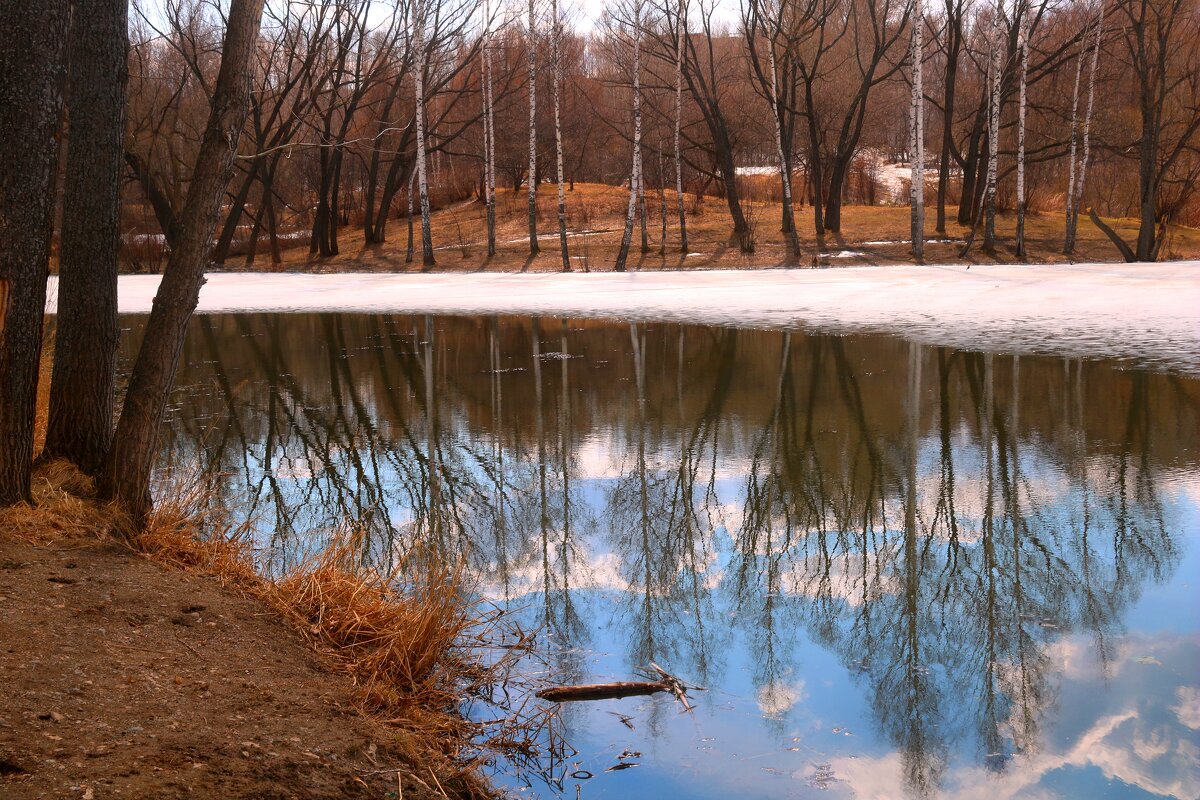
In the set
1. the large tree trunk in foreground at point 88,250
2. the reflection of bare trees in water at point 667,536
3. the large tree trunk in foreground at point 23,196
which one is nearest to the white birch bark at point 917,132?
the reflection of bare trees in water at point 667,536

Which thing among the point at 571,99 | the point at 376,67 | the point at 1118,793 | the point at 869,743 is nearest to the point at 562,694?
the point at 869,743

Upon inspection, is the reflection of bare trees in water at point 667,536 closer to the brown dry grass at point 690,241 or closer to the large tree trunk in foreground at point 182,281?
the large tree trunk in foreground at point 182,281

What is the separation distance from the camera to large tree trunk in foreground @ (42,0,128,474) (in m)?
5.85

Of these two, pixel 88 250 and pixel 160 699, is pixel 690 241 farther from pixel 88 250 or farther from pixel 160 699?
pixel 160 699

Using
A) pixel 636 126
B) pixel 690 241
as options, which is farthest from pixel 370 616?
pixel 690 241

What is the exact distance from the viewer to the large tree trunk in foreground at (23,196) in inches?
191

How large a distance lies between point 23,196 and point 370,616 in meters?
2.53

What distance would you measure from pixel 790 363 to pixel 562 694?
887cm

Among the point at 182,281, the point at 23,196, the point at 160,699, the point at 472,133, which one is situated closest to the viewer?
the point at 160,699

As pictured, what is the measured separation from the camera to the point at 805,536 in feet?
21.5

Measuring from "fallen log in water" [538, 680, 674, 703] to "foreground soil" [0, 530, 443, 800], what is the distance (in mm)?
853

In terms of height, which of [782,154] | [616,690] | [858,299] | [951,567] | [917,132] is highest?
[782,154]

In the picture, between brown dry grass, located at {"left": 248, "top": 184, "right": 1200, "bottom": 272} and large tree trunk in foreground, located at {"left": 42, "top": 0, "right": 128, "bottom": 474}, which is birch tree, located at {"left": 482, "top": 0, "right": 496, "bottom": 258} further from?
large tree trunk in foreground, located at {"left": 42, "top": 0, "right": 128, "bottom": 474}

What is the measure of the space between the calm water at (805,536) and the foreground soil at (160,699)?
2.50 feet
